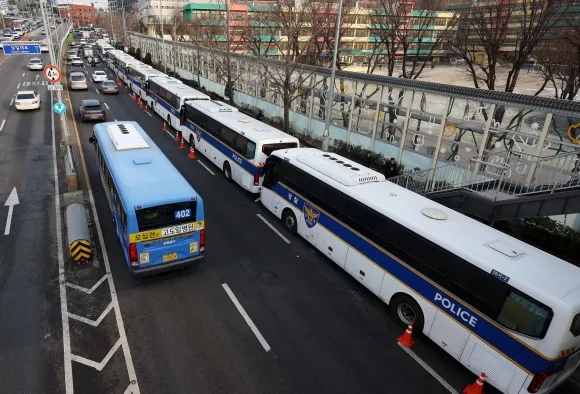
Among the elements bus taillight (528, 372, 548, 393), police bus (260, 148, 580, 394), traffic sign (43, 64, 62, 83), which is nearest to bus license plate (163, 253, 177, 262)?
police bus (260, 148, 580, 394)

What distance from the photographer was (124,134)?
547 inches

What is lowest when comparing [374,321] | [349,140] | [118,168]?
[374,321]

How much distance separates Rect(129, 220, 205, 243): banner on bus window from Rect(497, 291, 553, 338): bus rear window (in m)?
7.69

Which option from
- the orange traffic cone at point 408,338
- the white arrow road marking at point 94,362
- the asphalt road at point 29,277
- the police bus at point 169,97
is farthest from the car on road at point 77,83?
the orange traffic cone at point 408,338

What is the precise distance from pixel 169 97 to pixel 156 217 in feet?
64.4

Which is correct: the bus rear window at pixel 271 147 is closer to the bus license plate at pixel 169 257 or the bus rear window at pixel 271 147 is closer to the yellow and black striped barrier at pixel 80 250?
→ the bus license plate at pixel 169 257

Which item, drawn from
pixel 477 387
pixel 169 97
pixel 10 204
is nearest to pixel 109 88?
pixel 169 97

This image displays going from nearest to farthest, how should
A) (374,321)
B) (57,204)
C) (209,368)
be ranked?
(209,368)
(374,321)
(57,204)

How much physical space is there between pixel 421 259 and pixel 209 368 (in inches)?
218

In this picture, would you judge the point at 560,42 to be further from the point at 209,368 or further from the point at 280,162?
the point at 209,368

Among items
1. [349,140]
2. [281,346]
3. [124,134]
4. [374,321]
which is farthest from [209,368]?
[349,140]

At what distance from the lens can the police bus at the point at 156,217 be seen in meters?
9.62

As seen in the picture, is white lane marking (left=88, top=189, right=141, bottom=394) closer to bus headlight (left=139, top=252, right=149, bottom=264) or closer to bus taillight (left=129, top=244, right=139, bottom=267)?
bus taillight (left=129, top=244, right=139, bottom=267)

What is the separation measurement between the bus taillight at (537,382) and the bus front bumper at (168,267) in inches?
330
